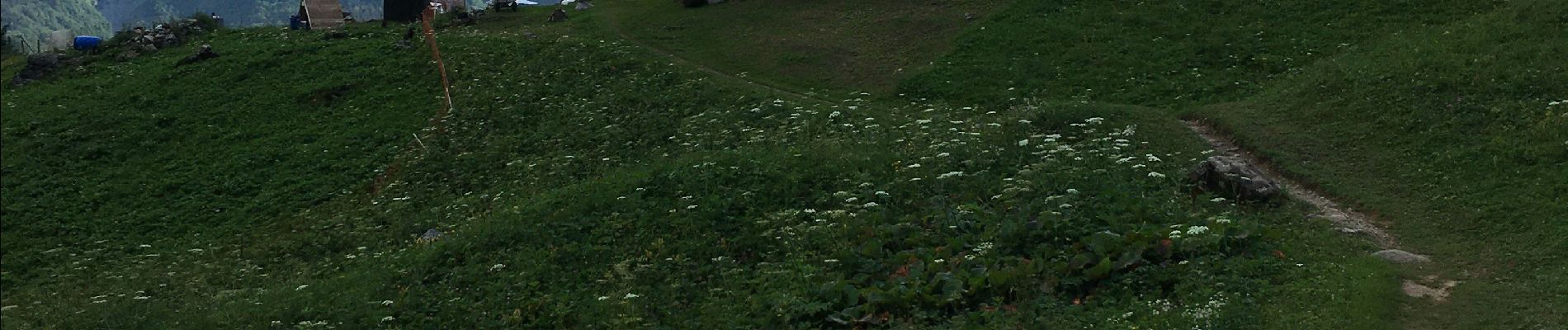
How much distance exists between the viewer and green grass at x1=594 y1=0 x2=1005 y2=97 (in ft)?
78.9

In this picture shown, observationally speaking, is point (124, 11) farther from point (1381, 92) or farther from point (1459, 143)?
point (1459, 143)

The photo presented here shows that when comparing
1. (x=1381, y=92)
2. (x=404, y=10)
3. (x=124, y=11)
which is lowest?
(x=124, y=11)

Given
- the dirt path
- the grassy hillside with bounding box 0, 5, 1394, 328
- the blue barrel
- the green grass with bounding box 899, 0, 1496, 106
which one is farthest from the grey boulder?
the blue barrel

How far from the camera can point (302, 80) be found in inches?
1192

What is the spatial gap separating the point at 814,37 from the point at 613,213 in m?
12.3

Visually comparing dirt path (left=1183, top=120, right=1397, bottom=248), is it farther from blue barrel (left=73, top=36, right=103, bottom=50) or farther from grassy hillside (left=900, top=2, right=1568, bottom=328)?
blue barrel (left=73, top=36, right=103, bottom=50)

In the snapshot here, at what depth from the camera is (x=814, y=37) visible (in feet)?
88.0

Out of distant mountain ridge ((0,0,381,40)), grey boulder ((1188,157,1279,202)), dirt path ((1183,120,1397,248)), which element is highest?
grey boulder ((1188,157,1279,202))

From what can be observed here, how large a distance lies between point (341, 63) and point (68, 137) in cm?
619

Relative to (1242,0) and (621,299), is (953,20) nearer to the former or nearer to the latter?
(1242,0)

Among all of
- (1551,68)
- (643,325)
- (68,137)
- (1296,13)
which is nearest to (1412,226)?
(1551,68)

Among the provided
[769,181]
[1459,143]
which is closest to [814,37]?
[769,181]

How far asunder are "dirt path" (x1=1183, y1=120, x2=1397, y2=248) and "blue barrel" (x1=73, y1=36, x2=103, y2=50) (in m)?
32.8

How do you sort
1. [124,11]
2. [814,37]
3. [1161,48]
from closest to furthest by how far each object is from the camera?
[1161,48], [814,37], [124,11]
